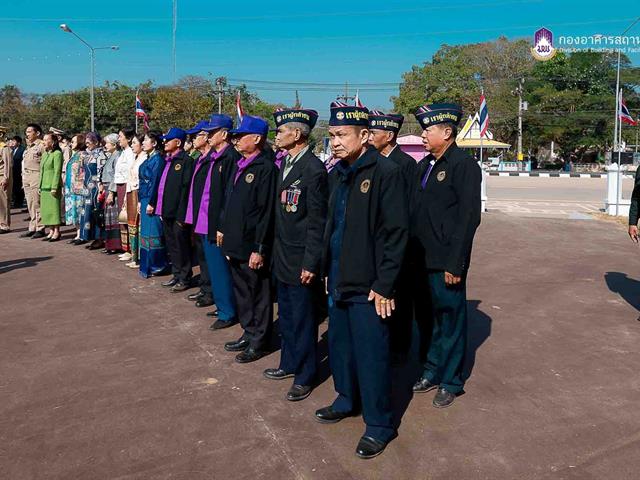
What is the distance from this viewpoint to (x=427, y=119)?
399 cm

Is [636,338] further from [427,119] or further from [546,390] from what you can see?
[427,119]

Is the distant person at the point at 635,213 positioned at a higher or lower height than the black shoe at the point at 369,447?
higher

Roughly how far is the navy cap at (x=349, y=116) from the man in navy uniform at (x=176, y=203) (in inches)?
137

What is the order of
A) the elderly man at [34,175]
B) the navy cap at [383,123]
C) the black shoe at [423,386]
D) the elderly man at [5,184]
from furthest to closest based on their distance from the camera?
the elderly man at [5,184] < the elderly man at [34,175] < the navy cap at [383,123] < the black shoe at [423,386]

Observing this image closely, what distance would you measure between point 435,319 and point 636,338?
2287mm

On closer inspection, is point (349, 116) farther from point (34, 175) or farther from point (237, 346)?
point (34, 175)

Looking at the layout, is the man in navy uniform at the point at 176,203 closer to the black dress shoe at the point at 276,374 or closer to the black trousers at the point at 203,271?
the black trousers at the point at 203,271

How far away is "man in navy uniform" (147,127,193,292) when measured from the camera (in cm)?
668

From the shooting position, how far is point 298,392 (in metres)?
4.03

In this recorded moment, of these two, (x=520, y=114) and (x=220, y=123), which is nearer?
(x=220, y=123)

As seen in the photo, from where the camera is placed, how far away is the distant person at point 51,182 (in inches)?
394

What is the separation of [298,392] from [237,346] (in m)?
1.10

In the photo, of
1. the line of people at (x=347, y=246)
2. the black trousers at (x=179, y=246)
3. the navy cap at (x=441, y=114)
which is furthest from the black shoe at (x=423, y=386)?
the black trousers at (x=179, y=246)

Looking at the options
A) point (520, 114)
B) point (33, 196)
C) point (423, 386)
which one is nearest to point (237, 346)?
point (423, 386)
